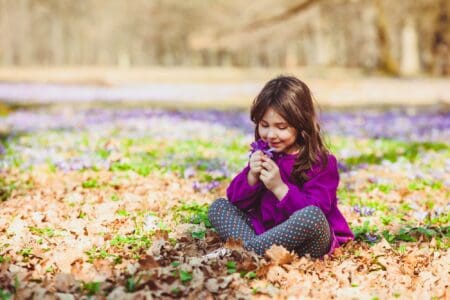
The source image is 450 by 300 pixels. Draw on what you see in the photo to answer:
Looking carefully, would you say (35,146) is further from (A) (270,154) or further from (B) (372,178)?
(A) (270,154)

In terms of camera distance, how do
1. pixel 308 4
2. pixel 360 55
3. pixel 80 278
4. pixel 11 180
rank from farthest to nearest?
pixel 360 55
pixel 308 4
pixel 11 180
pixel 80 278

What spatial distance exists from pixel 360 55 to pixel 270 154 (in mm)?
26490

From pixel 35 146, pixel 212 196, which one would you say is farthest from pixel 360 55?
pixel 212 196

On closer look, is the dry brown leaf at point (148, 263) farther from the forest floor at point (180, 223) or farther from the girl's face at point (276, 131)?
the girl's face at point (276, 131)

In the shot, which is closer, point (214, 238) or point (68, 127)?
point (214, 238)

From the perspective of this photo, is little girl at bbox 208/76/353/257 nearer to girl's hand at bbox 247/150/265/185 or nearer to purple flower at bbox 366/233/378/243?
girl's hand at bbox 247/150/265/185

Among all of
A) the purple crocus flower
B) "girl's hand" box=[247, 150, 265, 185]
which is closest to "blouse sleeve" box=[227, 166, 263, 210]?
"girl's hand" box=[247, 150, 265, 185]

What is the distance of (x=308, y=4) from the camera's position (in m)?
21.4

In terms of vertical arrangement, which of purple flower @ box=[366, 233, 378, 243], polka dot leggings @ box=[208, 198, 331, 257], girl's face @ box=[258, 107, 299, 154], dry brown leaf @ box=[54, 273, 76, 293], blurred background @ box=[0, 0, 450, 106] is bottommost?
purple flower @ box=[366, 233, 378, 243]

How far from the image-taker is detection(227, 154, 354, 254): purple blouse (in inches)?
157

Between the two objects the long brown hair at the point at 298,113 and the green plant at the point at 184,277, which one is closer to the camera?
the green plant at the point at 184,277

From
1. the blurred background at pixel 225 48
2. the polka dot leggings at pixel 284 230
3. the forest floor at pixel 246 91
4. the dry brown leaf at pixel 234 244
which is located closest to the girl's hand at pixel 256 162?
the polka dot leggings at pixel 284 230

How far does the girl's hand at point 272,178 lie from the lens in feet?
12.8

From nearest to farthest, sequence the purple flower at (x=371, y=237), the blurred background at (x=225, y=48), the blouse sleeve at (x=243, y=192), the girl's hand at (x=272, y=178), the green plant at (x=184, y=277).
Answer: the green plant at (x=184, y=277)
the girl's hand at (x=272, y=178)
the blouse sleeve at (x=243, y=192)
the purple flower at (x=371, y=237)
the blurred background at (x=225, y=48)
